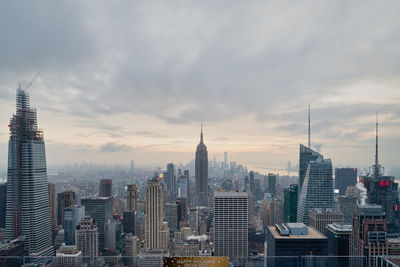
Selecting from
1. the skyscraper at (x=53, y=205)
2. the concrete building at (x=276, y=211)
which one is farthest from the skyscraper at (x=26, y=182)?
the concrete building at (x=276, y=211)

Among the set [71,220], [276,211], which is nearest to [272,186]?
[276,211]

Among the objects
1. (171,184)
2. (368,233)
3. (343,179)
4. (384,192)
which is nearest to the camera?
(368,233)

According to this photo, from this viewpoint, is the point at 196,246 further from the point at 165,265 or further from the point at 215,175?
the point at 215,175

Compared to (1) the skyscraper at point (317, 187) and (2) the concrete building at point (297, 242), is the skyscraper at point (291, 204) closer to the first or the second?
(1) the skyscraper at point (317, 187)

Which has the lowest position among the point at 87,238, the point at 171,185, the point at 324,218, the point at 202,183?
the point at 87,238

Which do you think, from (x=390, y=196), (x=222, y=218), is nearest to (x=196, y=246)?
(x=222, y=218)

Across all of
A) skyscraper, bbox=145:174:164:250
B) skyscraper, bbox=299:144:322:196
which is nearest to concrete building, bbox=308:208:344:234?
skyscraper, bbox=299:144:322:196

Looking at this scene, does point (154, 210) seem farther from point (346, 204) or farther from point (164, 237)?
point (346, 204)
